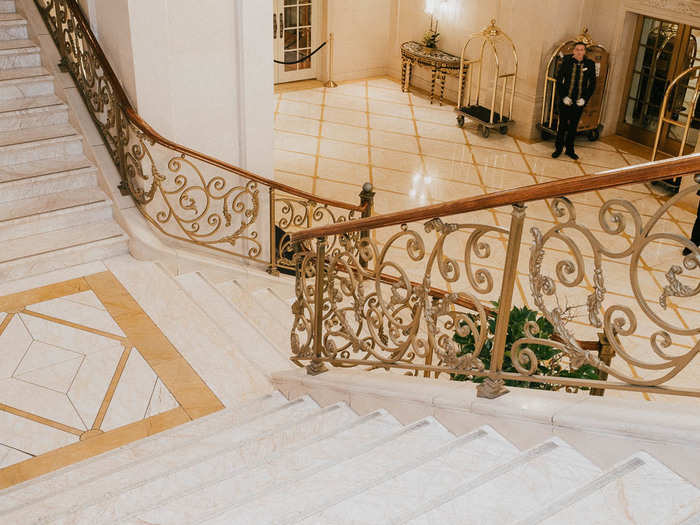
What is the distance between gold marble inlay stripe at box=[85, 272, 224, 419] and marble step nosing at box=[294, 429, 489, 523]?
1904mm

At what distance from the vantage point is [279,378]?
170 inches

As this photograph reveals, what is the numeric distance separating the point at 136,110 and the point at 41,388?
96.8 inches

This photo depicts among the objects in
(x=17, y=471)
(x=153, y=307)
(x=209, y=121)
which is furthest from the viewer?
(x=209, y=121)

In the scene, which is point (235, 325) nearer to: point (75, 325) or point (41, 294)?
point (75, 325)

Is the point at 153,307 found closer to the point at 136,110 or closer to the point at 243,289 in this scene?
the point at 243,289

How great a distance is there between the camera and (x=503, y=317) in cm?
282

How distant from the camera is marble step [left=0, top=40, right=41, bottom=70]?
6746 millimetres

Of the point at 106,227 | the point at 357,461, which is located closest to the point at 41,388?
the point at 106,227

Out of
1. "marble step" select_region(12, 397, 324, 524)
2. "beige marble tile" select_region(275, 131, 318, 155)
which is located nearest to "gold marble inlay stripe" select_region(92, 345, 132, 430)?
"marble step" select_region(12, 397, 324, 524)

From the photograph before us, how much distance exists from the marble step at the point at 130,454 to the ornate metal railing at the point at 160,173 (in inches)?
78.5

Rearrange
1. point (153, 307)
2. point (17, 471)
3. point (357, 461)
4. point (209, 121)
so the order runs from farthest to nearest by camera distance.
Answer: point (209, 121)
point (153, 307)
point (17, 471)
point (357, 461)

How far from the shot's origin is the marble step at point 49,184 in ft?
19.5

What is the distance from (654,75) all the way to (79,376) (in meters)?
9.40

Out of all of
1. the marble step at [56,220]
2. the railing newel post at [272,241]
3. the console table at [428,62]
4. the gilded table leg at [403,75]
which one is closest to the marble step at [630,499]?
the railing newel post at [272,241]
